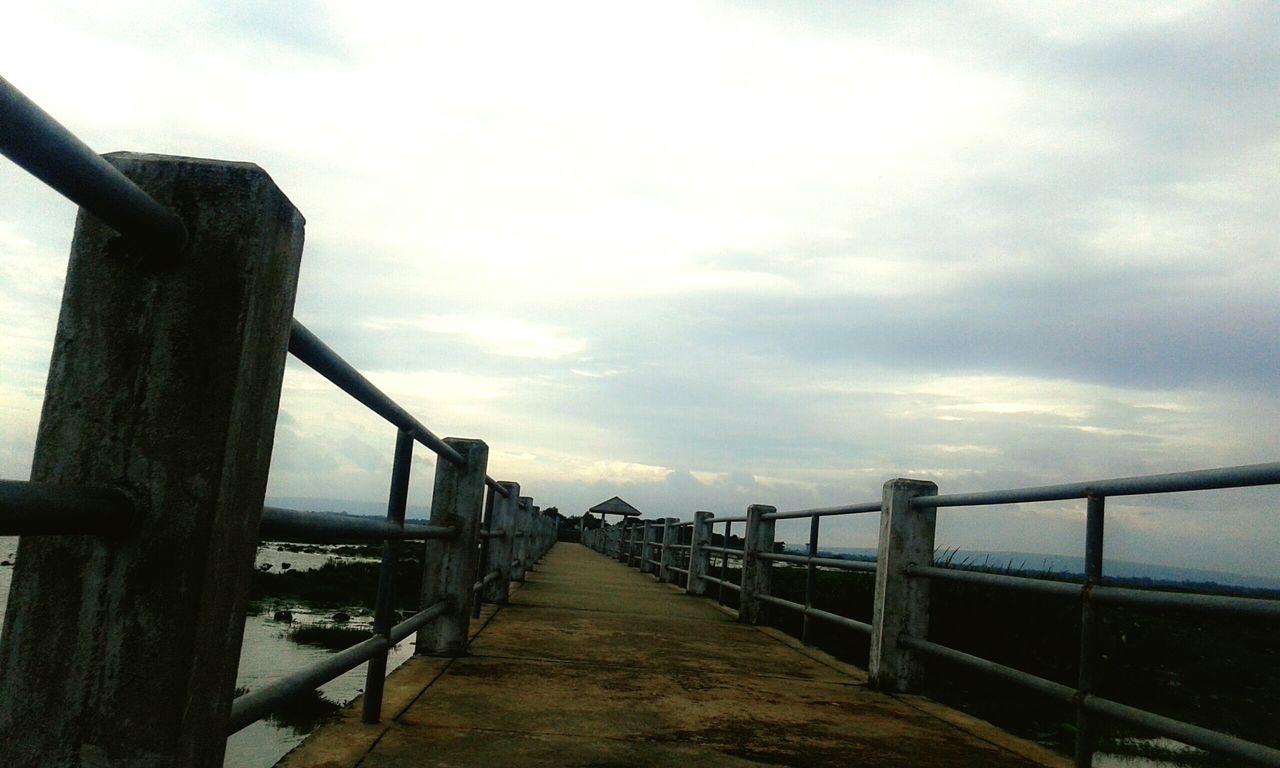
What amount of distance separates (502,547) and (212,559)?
20.1 feet

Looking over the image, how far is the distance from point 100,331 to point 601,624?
5.64m

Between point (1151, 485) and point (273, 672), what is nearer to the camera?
point (1151, 485)

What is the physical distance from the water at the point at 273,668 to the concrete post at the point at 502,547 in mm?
925

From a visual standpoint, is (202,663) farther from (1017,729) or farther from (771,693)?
(1017,729)

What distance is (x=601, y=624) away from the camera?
6.62 metres

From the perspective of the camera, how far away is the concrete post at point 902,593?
4598mm

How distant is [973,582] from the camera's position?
376cm

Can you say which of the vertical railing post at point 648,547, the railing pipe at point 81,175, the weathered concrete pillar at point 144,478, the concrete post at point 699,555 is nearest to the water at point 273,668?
the weathered concrete pillar at point 144,478

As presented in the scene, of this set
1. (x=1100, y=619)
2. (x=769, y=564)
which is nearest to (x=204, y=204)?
(x=1100, y=619)

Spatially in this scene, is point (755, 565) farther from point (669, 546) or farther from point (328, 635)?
point (669, 546)

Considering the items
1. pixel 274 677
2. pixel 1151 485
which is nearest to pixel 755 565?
pixel 274 677

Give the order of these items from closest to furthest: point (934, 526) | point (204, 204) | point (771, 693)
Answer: point (204, 204)
point (771, 693)
point (934, 526)

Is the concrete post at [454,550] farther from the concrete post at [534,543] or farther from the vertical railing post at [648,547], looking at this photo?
the vertical railing post at [648,547]

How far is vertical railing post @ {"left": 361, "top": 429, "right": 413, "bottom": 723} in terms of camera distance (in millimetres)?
2867
